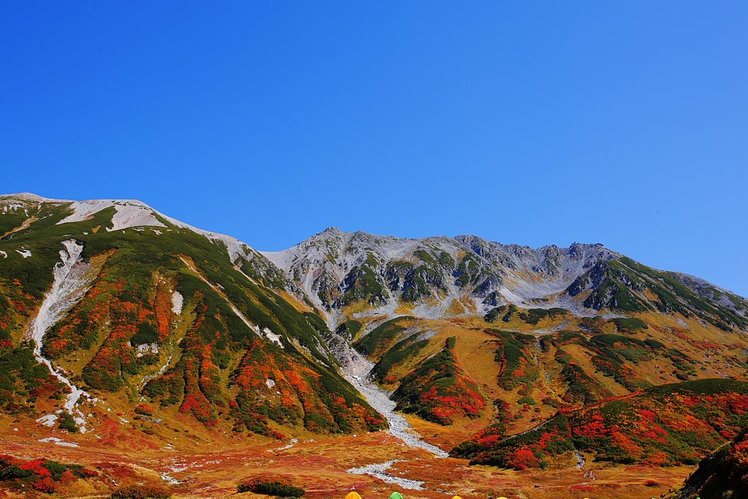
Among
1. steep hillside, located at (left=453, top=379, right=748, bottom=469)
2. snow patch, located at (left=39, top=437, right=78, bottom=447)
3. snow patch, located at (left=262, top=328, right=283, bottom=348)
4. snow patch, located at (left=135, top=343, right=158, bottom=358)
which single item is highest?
snow patch, located at (left=262, top=328, right=283, bottom=348)

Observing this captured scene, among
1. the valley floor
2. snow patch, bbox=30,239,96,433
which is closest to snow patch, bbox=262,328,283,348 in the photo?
snow patch, bbox=30,239,96,433

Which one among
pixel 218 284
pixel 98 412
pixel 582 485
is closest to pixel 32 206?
pixel 218 284

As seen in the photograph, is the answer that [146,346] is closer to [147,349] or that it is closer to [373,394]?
[147,349]

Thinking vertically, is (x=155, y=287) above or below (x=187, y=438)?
above

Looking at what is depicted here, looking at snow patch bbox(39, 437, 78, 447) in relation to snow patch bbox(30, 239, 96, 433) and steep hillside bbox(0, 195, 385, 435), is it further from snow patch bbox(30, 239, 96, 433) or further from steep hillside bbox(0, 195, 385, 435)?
snow patch bbox(30, 239, 96, 433)

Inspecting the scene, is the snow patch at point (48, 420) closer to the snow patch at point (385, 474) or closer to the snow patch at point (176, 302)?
the snow patch at point (385, 474)

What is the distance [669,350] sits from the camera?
165250 mm

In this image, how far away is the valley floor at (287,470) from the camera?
4241 cm

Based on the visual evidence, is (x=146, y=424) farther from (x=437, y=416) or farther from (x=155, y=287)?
(x=437, y=416)

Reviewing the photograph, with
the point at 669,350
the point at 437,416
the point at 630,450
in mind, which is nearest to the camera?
the point at 630,450

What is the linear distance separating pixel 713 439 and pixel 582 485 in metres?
30.0

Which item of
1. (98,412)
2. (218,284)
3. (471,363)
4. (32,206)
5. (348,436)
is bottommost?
(348,436)

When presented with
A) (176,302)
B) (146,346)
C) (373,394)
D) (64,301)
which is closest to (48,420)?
(146,346)

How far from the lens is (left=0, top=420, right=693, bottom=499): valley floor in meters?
42.4
